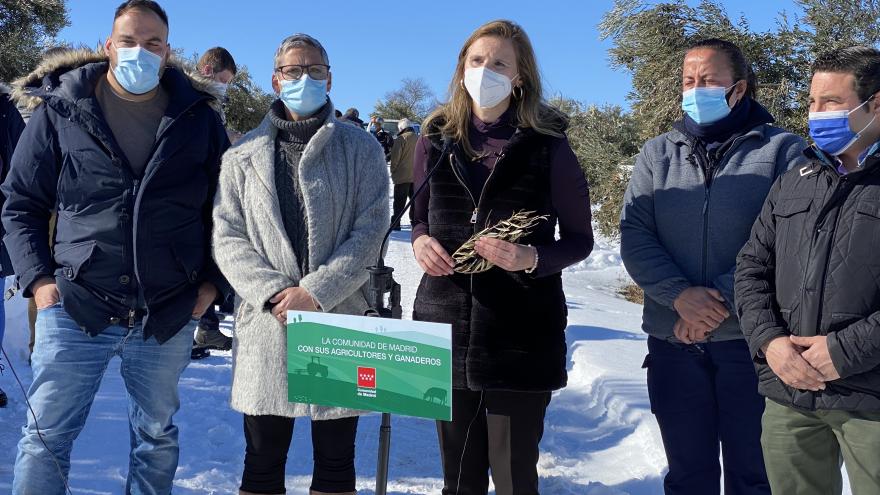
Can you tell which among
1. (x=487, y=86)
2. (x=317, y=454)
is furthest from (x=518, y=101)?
(x=317, y=454)

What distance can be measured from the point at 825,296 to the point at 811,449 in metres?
0.54

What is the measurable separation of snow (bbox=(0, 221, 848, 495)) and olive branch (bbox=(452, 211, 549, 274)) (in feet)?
5.58

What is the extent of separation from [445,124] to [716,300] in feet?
4.23

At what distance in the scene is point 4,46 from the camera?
10.8m

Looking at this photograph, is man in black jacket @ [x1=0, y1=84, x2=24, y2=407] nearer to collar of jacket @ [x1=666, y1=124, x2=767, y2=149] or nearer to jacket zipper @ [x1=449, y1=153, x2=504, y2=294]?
jacket zipper @ [x1=449, y1=153, x2=504, y2=294]

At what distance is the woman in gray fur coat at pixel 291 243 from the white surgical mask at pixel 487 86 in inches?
20.6

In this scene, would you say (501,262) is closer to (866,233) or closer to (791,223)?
(791,223)

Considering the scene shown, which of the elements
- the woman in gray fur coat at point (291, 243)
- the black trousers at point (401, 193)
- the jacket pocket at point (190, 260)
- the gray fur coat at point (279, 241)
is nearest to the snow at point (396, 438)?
the woman in gray fur coat at point (291, 243)

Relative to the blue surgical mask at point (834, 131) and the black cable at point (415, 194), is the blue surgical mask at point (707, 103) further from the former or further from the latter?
the black cable at point (415, 194)

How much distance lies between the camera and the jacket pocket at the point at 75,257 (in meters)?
2.68

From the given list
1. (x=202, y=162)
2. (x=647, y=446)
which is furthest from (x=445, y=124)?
(x=647, y=446)

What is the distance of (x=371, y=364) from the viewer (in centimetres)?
216

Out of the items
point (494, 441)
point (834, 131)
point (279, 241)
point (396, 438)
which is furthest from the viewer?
point (396, 438)

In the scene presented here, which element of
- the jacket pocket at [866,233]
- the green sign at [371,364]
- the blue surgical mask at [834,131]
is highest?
the blue surgical mask at [834,131]
